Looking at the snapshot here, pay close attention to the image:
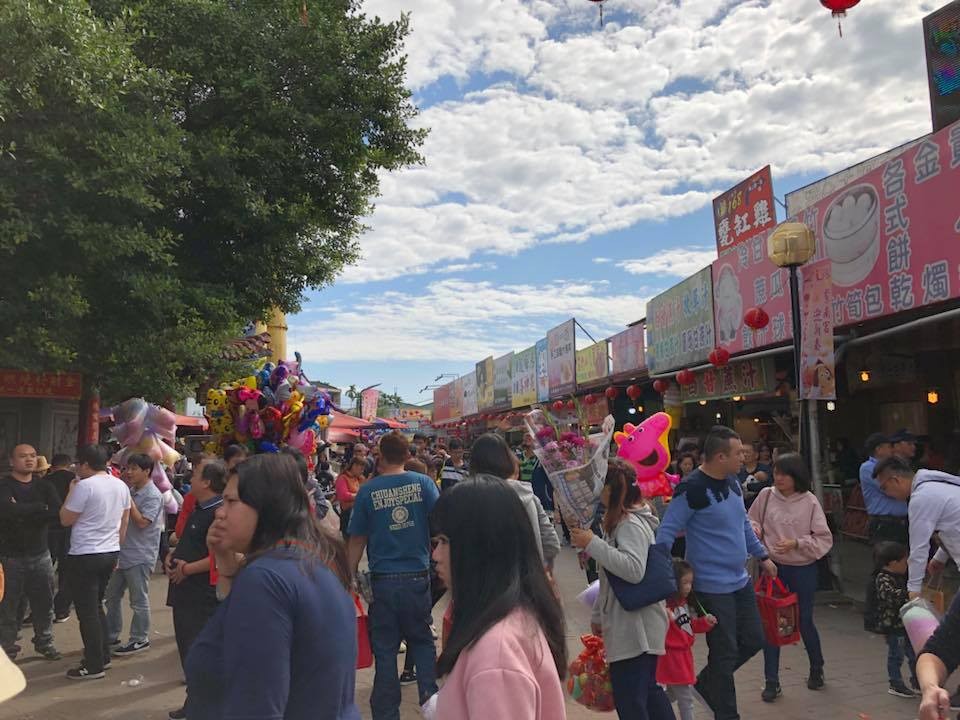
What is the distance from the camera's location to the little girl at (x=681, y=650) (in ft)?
13.3

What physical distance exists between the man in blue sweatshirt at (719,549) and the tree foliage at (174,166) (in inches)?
262

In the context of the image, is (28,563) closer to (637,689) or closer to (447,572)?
(637,689)

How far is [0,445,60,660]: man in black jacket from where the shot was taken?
20.9ft

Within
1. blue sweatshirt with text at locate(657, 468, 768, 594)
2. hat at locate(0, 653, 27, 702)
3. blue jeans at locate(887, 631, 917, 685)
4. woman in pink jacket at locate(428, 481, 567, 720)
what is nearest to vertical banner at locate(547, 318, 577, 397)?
blue jeans at locate(887, 631, 917, 685)

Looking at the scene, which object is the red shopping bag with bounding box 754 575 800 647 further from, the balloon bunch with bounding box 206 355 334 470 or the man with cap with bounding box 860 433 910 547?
the balloon bunch with bounding box 206 355 334 470

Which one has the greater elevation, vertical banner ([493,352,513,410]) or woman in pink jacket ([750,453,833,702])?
vertical banner ([493,352,513,410])

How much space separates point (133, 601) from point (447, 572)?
579 centimetres

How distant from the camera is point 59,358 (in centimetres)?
851

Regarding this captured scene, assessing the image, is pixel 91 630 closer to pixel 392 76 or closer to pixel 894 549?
pixel 894 549

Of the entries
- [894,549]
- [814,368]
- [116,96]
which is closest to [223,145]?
[116,96]

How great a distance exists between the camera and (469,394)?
40.7 meters

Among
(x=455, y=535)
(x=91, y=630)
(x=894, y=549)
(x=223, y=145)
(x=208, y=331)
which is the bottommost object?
(x=91, y=630)

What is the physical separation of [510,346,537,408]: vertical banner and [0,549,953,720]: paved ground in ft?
64.9

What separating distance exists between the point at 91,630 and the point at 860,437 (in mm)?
13522
